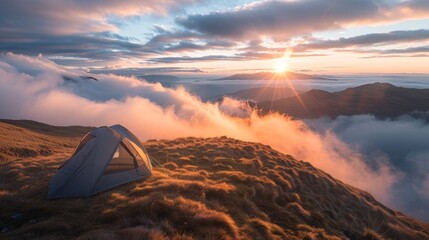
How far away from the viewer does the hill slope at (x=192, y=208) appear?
386 inches

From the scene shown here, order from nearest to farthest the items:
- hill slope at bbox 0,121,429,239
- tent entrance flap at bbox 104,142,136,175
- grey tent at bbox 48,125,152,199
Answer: hill slope at bbox 0,121,429,239 → grey tent at bbox 48,125,152,199 → tent entrance flap at bbox 104,142,136,175

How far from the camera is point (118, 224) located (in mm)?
10000

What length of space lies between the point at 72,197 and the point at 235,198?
756cm

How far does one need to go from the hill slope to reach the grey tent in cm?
63

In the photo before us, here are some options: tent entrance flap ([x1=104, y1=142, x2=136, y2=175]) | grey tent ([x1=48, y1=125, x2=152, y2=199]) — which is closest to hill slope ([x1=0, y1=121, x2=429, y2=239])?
grey tent ([x1=48, y1=125, x2=152, y2=199])

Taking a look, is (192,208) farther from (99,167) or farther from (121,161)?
(121,161)

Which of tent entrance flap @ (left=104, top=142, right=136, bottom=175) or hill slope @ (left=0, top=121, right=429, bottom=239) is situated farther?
tent entrance flap @ (left=104, top=142, right=136, bottom=175)

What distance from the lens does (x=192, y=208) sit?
1109 centimetres

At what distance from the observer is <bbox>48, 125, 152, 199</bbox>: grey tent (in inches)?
566

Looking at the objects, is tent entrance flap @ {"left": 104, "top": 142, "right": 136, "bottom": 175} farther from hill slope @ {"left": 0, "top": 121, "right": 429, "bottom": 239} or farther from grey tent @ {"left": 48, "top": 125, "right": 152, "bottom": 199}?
hill slope @ {"left": 0, "top": 121, "right": 429, "bottom": 239}

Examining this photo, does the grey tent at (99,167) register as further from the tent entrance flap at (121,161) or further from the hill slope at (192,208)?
the hill slope at (192,208)

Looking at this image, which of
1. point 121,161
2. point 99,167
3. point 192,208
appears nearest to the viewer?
point 192,208

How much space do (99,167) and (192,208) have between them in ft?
21.3

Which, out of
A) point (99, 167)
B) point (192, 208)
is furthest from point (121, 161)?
point (192, 208)
